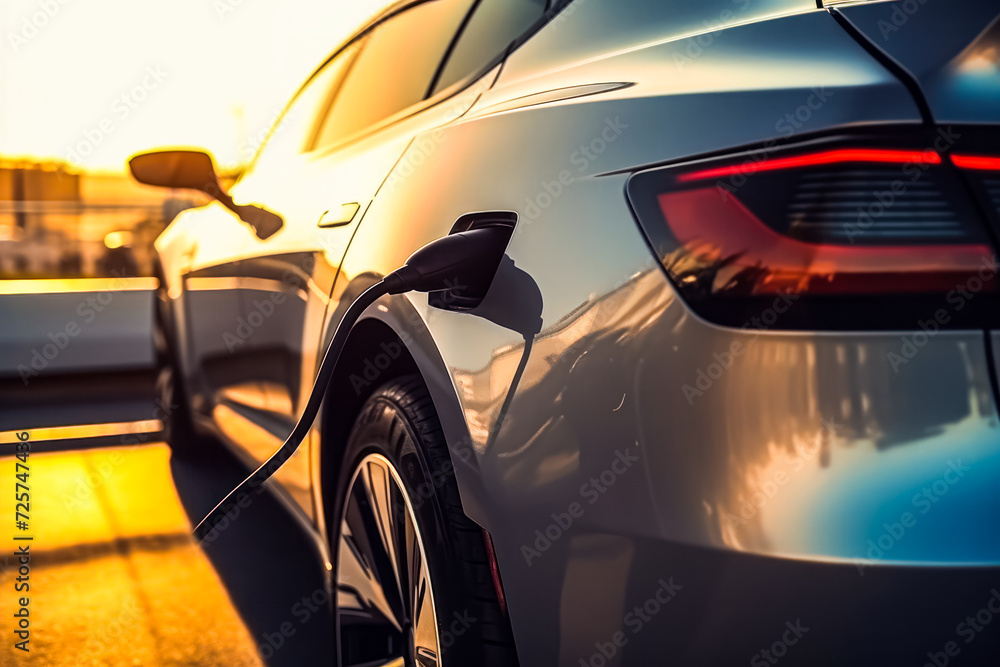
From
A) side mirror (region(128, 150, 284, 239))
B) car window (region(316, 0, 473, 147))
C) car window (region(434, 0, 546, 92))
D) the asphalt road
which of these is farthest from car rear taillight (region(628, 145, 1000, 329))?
side mirror (region(128, 150, 284, 239))

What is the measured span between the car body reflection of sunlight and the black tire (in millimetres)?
1119

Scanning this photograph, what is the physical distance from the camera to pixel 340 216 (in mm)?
2135

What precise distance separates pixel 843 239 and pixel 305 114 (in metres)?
2.47

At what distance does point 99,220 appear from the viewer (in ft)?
84.8

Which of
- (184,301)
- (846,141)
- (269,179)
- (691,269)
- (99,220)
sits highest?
(846,141)

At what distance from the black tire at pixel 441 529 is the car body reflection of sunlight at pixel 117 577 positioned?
1119mm

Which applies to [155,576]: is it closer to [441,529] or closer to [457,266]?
[441,529]

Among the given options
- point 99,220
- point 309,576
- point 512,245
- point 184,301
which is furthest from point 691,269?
point 99,220

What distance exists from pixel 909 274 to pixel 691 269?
0.80ft

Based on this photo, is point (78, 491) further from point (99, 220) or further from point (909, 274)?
point (99, 220)

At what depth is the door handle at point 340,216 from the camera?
2068mm

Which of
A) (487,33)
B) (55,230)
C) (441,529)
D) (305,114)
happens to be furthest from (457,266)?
(55,230)

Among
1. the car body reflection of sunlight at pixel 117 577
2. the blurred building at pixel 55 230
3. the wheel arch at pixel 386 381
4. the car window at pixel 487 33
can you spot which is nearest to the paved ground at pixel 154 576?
the car body reflection of sunlight at pixel 117 577

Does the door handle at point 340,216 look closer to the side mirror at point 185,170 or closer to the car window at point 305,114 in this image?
the car window at point 305,114
